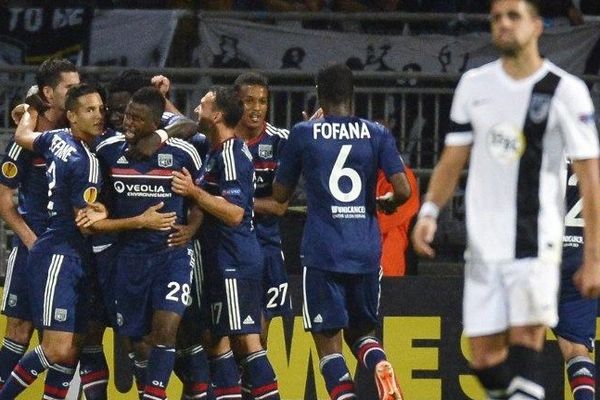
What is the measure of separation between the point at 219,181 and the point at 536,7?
9.79 ft

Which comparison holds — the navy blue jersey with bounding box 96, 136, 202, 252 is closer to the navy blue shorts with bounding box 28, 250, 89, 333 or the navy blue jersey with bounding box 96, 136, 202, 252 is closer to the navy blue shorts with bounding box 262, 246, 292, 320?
the navy blue shorts with bounding box 28, 250, 89, 333

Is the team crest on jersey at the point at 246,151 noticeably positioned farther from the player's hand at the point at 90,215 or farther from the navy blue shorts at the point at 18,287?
the navy blue shorts at the point at 18,287

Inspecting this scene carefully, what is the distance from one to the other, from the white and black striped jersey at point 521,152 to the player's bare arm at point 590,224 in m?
0.06

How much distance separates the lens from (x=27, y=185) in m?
10.2

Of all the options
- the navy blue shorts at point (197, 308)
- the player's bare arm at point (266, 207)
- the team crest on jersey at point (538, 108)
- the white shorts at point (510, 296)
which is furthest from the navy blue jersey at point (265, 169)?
the team crest on jersey at point (538, 108)

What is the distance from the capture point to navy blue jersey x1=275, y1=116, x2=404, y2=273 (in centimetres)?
916

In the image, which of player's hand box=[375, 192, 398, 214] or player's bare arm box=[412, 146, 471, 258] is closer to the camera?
player's bare arm box=[412, 146, 471, 258]

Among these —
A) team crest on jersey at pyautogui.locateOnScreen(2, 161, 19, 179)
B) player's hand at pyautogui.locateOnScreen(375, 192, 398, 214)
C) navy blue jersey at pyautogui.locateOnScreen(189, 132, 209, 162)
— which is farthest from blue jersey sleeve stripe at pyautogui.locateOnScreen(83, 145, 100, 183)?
player's hand at pyautogui.locateOnScreen(375, 192, 398, 214)

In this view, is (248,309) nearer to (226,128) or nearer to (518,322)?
(226,128)

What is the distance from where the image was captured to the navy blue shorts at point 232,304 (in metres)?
9.47

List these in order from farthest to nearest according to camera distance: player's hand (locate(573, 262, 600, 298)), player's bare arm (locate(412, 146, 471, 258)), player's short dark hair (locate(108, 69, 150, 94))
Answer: player's short dark hair (locate(108, 69, 150, 94)) → player's bare arm (locate(412, 146, 471, 258)) → player's hand (locate(573, 262, 600, 298))

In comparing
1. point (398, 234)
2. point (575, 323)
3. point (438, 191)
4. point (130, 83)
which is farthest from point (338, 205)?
point (398, 234)

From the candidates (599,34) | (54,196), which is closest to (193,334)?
(54,196)

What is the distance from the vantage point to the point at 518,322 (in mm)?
6855
